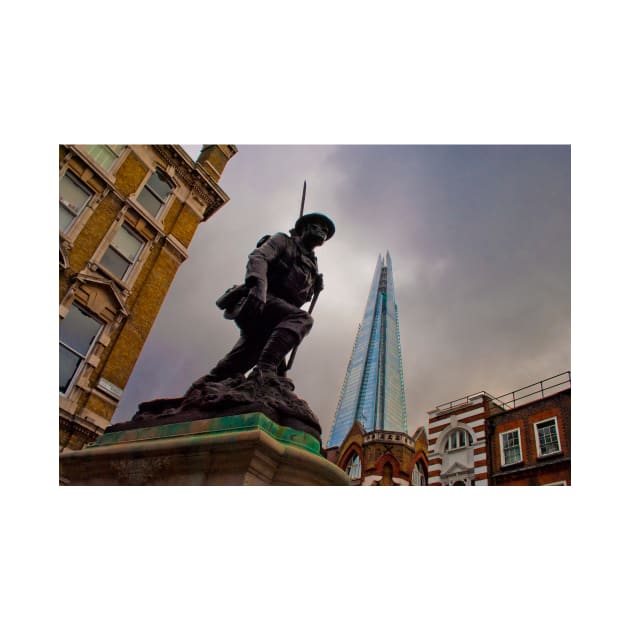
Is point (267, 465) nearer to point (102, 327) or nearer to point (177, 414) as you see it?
point (177, 414)

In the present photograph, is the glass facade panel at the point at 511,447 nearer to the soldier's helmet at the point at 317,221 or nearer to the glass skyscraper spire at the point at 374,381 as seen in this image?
the soldier's helmet at the point at 317,221

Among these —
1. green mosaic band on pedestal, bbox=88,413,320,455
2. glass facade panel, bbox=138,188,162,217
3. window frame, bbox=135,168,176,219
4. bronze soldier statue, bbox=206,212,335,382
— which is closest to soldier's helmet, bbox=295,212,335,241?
bronze soldier statue, bbox=206,212,335,382

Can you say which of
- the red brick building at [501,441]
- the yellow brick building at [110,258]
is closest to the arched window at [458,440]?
the red brick building at [501,441]

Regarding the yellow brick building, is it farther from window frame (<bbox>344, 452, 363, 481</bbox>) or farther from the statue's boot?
window frame (<bbox>344, 452, 363, 481</bbox>)

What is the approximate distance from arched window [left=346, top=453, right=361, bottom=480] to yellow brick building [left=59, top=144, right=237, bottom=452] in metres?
26.3

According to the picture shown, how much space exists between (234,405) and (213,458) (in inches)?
20.9

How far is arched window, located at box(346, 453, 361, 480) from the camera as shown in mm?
36562

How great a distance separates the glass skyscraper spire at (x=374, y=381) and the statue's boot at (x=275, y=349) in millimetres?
66135

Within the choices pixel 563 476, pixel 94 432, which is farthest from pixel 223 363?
pixel 563 476

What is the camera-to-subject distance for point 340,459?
124ft

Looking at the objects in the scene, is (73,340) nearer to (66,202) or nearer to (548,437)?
(66,202)

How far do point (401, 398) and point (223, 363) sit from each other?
77.1m

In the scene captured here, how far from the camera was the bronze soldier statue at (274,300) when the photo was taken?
391cm

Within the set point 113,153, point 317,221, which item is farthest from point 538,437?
point 113,153
